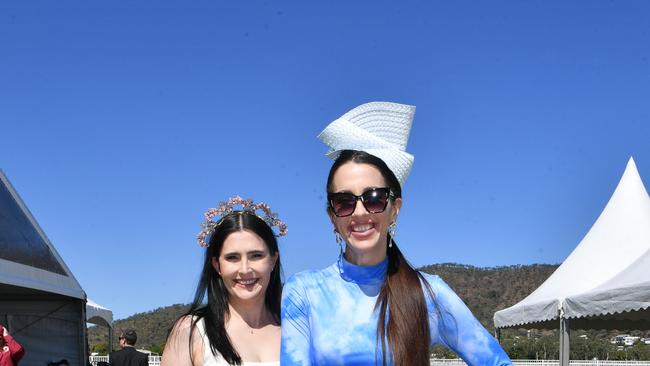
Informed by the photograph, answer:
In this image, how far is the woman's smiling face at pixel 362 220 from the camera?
198 centimetres

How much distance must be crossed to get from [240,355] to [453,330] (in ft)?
4.28

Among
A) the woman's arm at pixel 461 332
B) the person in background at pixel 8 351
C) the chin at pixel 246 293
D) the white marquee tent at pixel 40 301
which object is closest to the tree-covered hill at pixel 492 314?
the white marquee tent at pixel 40 301

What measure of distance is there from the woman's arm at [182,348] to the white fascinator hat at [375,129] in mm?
1352

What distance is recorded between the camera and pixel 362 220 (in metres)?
1.97

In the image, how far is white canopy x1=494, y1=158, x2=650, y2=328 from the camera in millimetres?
9617

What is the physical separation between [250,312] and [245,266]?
0.24 m

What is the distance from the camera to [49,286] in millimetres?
8773

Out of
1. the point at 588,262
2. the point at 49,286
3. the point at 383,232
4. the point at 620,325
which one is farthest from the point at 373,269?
the point at 620,325

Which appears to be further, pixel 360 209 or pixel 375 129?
pixel 375 129

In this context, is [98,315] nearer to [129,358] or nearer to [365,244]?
[129,358]

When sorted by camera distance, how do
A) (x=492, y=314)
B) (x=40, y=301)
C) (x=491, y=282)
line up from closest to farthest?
(x=40, y=301) → (x=492, y=314) → (x=491, y=282)

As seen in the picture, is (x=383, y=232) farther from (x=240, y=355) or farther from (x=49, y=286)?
(x=49, y=286)

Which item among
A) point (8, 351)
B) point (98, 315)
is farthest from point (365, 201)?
point (98, 315)

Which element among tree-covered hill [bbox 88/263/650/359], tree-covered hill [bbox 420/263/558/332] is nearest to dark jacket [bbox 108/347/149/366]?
tree-covered hill [bbox 88/263/650/359]
